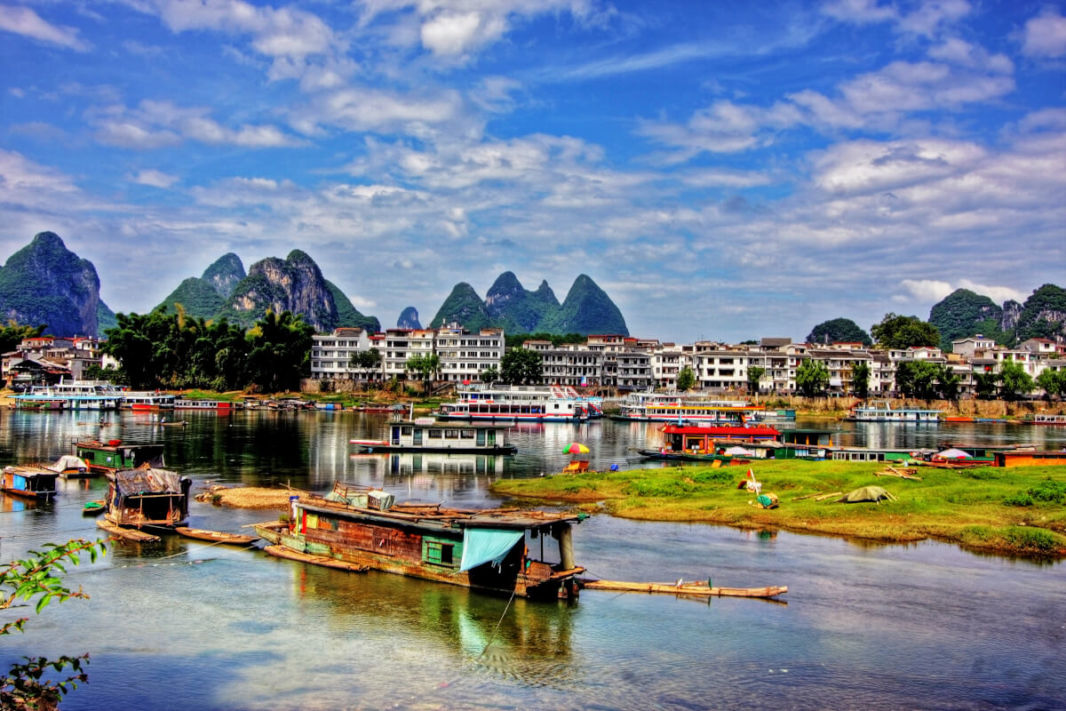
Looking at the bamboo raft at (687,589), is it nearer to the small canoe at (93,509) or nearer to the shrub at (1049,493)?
the shrub at (1049,493)

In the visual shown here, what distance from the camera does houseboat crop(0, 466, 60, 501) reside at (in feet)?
135

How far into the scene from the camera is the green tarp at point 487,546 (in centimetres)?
2469

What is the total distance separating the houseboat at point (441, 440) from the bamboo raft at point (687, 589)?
4112cm

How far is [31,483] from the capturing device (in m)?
41.2

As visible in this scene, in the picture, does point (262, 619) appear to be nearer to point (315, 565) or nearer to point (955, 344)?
point (315, 565)

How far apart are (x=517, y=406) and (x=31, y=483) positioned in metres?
74.7

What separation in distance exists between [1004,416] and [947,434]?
130 feet

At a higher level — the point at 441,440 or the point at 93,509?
the point at 441,440

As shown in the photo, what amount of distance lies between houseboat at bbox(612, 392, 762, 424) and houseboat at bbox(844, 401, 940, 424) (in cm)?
1925

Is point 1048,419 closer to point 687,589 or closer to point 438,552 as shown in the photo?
point 687,589

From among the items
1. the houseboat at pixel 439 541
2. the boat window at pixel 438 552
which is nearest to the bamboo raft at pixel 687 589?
the houseboat at pixel 439 541

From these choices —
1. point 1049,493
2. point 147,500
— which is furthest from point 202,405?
point 1049,493

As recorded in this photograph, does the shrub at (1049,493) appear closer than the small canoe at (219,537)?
No

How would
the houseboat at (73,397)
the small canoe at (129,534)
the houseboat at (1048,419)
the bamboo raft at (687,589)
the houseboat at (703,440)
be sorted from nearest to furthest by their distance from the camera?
the bamboo raft at (687,589) < the small canoe at (129,534) < the houseboat at (703,440) < the houseboat at (73,397) < the houseboat at (1048,419)
